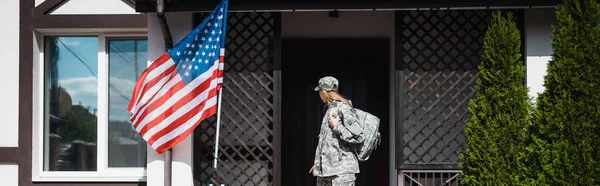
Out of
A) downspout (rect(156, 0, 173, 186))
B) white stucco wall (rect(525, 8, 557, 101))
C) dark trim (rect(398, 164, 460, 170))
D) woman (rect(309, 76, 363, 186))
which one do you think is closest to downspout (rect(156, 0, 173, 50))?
downspout (rect(156, 0, 173, 186))

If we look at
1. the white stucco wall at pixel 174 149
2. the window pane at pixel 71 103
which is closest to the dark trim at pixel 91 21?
the window pane at pixel 71 103

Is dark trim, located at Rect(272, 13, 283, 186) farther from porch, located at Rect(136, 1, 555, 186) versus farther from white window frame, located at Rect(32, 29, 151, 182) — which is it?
white window frame, located at Rect(32, 29, 151, 182)

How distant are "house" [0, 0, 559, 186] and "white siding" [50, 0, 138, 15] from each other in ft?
0.04

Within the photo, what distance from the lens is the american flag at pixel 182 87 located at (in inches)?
268

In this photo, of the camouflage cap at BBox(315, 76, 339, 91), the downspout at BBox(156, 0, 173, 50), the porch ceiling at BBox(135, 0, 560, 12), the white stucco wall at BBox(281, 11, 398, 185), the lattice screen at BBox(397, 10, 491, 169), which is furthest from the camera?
the white stucco wall at BBox(281, 11, 398, 185)

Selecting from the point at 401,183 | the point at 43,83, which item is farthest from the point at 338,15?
the point at 43,83

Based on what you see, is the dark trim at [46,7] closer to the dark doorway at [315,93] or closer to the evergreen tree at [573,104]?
the dark doorway at [315,93]

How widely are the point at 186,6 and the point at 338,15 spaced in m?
2.03

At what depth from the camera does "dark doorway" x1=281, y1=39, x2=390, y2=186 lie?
8719 mm

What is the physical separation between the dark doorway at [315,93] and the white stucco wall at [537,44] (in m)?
1.95

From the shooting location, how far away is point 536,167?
6.52m

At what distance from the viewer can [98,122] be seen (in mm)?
8117

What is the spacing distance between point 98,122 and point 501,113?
432cm
